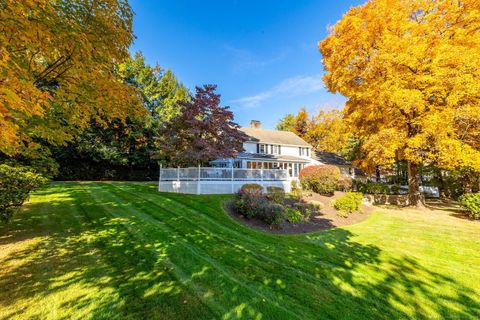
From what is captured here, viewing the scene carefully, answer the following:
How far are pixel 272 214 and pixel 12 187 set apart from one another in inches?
338

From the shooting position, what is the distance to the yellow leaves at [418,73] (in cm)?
1366

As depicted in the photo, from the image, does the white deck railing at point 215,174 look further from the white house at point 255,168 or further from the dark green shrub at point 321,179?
the dark green shrub at point 321,179

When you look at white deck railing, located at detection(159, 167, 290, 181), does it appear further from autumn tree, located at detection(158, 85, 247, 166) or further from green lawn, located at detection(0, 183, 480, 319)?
green lawn, located at detection(0, 183, 480, 319)

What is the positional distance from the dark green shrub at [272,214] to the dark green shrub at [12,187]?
319 inches

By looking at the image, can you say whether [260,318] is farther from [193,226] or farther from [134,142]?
[134,142]

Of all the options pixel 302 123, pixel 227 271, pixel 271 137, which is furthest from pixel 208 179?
pixel 302 123

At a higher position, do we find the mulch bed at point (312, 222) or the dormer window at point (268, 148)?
the dormer window at point (268, 148)

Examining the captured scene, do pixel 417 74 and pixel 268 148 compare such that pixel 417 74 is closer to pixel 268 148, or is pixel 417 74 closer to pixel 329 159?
pixel 268 148

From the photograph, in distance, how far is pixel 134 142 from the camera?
2980cm

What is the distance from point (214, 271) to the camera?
508cm

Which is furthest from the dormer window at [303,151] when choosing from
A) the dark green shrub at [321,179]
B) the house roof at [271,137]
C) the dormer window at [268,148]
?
the dark green shrub at [321,179]

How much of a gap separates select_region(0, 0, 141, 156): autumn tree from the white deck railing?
860 cm

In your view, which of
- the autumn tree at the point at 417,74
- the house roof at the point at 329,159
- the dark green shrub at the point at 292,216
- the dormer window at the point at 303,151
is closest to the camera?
the dark green shrub at the point at 292,216

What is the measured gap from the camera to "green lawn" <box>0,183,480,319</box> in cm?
380
